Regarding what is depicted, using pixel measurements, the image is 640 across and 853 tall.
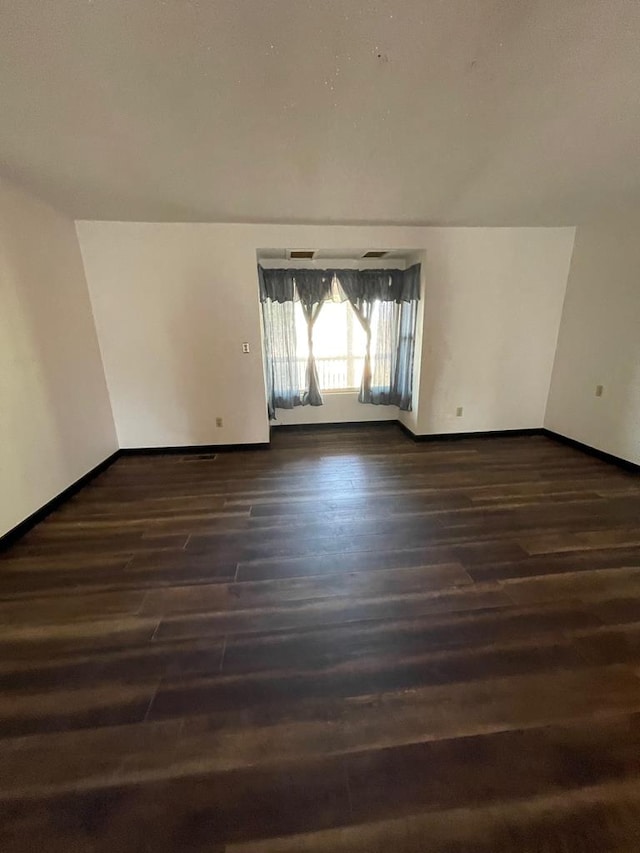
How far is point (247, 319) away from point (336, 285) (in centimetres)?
128

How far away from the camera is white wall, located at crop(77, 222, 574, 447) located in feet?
10.8

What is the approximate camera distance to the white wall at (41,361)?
7.48ft

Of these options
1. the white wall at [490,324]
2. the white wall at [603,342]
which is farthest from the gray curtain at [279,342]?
the white wall at [603,342]

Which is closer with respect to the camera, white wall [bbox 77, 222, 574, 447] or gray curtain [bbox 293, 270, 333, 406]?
white wall [bbox 77, 222, 574, 447]

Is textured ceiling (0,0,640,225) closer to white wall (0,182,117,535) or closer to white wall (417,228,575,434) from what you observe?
white wall (0,182,117,535)

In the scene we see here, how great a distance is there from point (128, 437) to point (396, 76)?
12.3ft

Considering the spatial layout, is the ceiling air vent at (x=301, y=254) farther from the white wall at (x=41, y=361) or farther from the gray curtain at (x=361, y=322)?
the white wall at (x=41, y=361)

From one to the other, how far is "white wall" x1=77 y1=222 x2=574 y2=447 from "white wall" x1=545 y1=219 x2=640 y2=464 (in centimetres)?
20

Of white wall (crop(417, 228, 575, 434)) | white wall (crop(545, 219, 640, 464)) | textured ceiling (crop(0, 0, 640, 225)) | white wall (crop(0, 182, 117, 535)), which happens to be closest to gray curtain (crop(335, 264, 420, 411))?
white wall (crop(417, 228, 575, 434))

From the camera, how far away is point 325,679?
1.35 m

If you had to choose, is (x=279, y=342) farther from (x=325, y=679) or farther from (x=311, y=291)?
(x=325, y=679)

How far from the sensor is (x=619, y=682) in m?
1.33

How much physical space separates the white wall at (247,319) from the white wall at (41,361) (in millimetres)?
336

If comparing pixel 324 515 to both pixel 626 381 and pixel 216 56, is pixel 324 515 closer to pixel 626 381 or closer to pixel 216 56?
pixel 216 56
